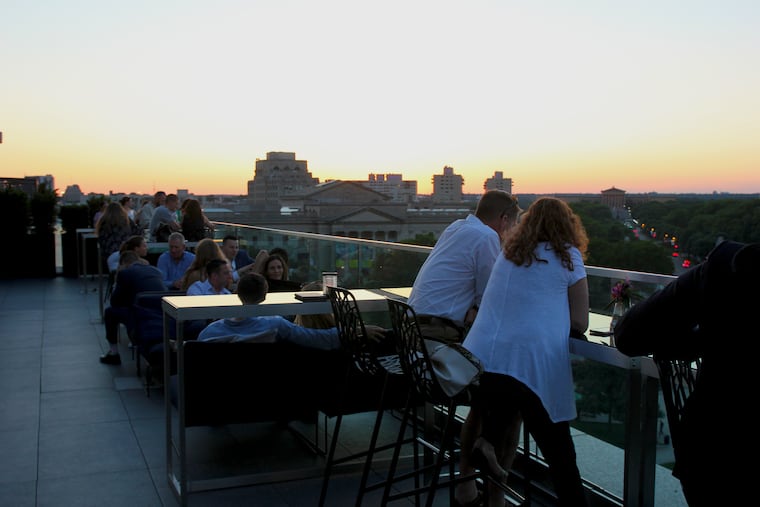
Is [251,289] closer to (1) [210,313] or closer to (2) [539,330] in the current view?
(1) [210,313]

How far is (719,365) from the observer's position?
1.82 m

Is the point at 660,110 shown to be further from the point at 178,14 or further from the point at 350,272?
the point at 350,272


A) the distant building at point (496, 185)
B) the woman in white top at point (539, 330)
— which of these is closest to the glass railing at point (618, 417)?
the woman in white top at point (539, 330)

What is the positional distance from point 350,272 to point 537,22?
37.2 ft

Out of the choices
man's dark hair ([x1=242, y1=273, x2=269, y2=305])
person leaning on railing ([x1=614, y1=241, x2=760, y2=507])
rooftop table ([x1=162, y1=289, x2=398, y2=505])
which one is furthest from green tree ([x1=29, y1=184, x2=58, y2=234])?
person leaning on railing ([x1=614, y1=241, x2=760, y2=507])

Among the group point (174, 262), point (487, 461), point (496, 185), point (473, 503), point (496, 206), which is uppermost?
point (496, 185)

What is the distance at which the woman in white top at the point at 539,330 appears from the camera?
9.63 ft

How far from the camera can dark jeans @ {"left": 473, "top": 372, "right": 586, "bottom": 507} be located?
2855 millimetres

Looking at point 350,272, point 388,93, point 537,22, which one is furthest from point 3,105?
point 388,93

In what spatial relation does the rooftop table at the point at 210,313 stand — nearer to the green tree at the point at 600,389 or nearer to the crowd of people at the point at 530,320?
the crowd of people at the point at 530,320

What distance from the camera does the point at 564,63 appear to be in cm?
3488

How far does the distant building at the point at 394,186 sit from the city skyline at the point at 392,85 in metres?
26.1

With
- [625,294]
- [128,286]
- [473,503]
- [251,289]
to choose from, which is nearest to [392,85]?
[128,286]

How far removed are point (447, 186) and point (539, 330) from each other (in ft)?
250
